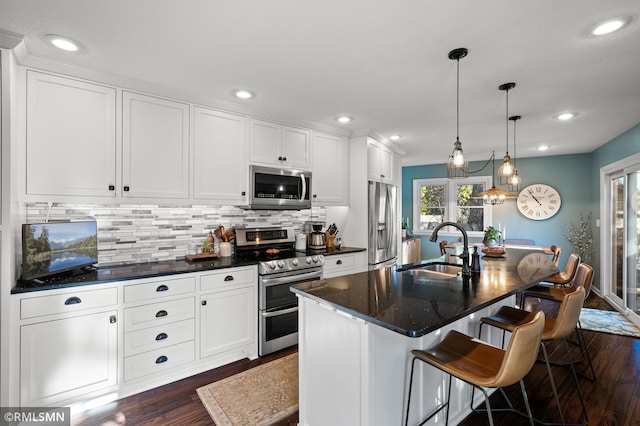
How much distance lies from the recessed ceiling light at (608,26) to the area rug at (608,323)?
3443 mm

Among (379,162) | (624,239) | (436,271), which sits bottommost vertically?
(436,271)

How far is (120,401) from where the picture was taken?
2.28m

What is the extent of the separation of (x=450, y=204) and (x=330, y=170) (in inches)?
161

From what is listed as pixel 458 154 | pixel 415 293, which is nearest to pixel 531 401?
pixel 415 293

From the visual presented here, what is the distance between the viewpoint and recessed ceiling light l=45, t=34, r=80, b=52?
1914mm

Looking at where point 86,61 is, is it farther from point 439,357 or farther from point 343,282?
point 439,357

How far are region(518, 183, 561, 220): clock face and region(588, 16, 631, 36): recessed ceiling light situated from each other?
4975 mm

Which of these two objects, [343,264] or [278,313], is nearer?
[278,313]

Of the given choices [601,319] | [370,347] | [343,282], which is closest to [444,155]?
[601,319]

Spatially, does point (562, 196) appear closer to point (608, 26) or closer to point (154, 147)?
point (608, 26)

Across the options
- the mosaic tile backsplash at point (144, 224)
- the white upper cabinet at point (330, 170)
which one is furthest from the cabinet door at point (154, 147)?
the white upper cabinet at point (330, 170)

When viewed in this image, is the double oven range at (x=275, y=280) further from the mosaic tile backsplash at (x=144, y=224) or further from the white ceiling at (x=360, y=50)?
the white ceiling at (x=360, y=50)

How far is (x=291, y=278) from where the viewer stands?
3143 mm

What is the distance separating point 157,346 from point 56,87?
2.04m
